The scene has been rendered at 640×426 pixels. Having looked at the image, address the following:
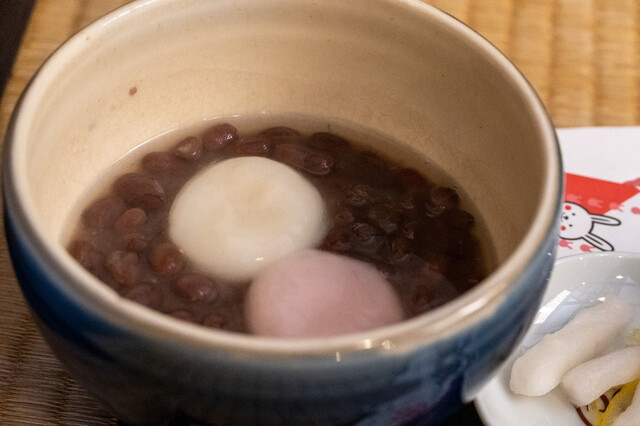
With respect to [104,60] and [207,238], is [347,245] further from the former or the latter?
[104,60]

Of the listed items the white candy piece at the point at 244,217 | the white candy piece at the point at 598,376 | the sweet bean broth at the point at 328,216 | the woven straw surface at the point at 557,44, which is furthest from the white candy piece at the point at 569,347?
the woven straw surface at the point at 557,44

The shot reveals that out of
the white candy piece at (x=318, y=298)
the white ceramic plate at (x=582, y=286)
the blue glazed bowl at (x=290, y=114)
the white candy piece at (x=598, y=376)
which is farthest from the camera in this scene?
the white ceramic plate at (x=582, y=286)

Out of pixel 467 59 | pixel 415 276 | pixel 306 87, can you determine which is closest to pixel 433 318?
pixel 415 276

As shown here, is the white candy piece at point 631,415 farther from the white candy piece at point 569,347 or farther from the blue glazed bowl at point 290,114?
the blue glazed bowl at point 290,114

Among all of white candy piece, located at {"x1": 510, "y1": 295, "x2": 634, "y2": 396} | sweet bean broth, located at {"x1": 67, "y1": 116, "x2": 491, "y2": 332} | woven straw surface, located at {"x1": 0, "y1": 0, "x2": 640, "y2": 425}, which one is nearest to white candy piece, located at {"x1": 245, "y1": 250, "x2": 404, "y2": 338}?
sweet bean broth, located at {"x1": 67, "y1": 116, "x2": 491, "y2": 332}

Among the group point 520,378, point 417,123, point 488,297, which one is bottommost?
point 520,378

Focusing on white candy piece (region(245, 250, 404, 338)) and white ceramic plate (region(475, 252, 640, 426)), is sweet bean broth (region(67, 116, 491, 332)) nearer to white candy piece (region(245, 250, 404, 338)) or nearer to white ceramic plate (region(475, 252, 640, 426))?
white candy piece (region(245, 250, 404, 338))
